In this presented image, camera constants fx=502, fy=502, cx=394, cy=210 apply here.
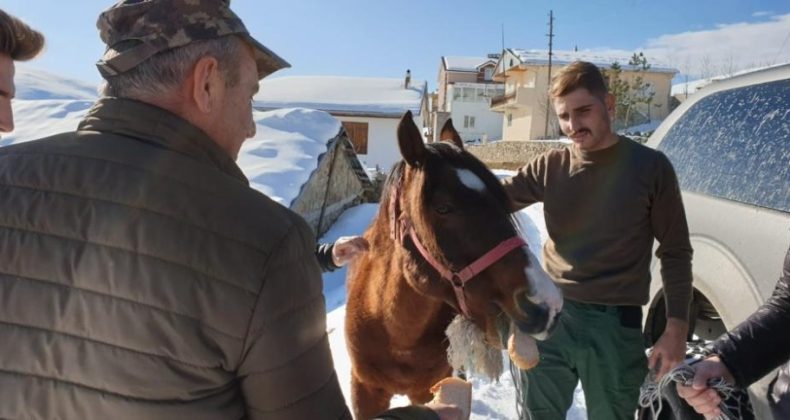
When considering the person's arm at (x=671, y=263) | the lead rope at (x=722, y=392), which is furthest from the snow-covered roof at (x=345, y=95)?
the lead rope at (x=722, y=392)

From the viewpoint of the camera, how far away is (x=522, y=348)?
201 cm

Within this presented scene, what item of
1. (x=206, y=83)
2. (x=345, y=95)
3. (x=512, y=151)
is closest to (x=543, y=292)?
(x=206, y=83)

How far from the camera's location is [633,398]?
2.40m

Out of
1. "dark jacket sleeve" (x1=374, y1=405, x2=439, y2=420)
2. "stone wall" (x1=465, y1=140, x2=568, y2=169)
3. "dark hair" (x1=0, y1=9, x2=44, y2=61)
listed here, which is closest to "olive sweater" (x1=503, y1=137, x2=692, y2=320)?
"dark jacket sleeve" (x1=374, y1=405, x2=439, y2=420)

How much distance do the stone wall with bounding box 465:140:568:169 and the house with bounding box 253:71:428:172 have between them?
5.10m

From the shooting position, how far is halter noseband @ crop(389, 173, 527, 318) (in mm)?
1942

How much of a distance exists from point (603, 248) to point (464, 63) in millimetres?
61699

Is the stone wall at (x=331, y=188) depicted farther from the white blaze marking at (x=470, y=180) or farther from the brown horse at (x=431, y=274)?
the white blaze marking at (x=470, y=180)

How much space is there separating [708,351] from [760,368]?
15cm

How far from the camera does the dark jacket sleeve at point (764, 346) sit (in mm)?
1647

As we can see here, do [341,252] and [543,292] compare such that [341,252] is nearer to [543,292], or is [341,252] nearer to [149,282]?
[543,292]

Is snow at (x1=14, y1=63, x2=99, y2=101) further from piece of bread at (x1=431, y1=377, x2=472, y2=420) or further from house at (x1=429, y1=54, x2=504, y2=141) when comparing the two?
house at (x1=429, y1=54, x2=504, y2=141)

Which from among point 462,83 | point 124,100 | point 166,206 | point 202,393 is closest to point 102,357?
point 202,393

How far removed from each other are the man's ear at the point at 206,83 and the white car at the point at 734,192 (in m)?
1.88
